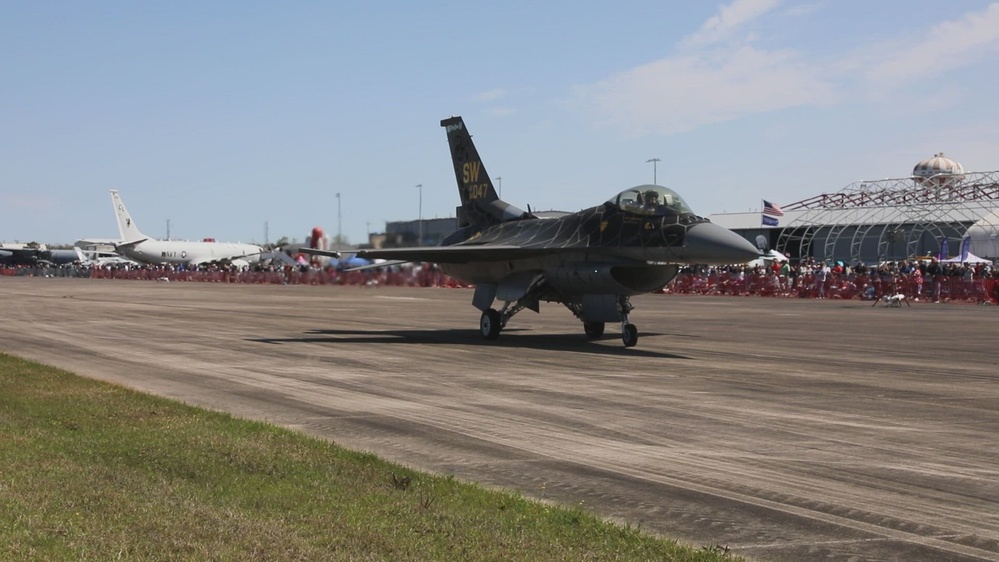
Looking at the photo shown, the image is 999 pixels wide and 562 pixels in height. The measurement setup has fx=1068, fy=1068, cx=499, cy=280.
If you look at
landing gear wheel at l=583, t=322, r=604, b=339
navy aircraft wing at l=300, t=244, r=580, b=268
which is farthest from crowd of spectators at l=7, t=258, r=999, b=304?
landing gear wheel at l=583, t=322, r=604, b=339

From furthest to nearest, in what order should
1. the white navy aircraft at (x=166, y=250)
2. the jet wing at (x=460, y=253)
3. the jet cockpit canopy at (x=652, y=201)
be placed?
the white navy aircraft at (x=166, y=250) < the jet wing at (x=460, y=253) < the jet cockpit canopy at (x=652, y=201)

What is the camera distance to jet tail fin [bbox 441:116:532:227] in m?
26.6

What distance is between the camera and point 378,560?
18.9ft

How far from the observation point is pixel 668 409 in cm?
1230

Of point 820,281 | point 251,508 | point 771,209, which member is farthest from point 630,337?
point 771,209

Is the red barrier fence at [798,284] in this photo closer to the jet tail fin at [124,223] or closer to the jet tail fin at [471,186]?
the jet tail fin at [471,186]

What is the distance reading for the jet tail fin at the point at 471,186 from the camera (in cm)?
2657

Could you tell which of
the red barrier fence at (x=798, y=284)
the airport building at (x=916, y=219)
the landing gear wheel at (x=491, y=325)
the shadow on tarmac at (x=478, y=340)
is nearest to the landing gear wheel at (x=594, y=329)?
the shadow on tarmac at (x=478, y=340)

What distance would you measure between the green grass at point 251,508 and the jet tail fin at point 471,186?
16979mm

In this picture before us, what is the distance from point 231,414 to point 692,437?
199 inches

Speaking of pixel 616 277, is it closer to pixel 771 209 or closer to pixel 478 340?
pixel 478 340

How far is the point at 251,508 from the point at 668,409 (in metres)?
6.47

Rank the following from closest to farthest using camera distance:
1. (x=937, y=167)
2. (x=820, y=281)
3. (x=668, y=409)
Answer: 1. (x=668, y=409)
2. (x=820, y=281)
3. (x=937, y=167)

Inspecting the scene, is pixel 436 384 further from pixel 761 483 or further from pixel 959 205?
pixel 959 205
